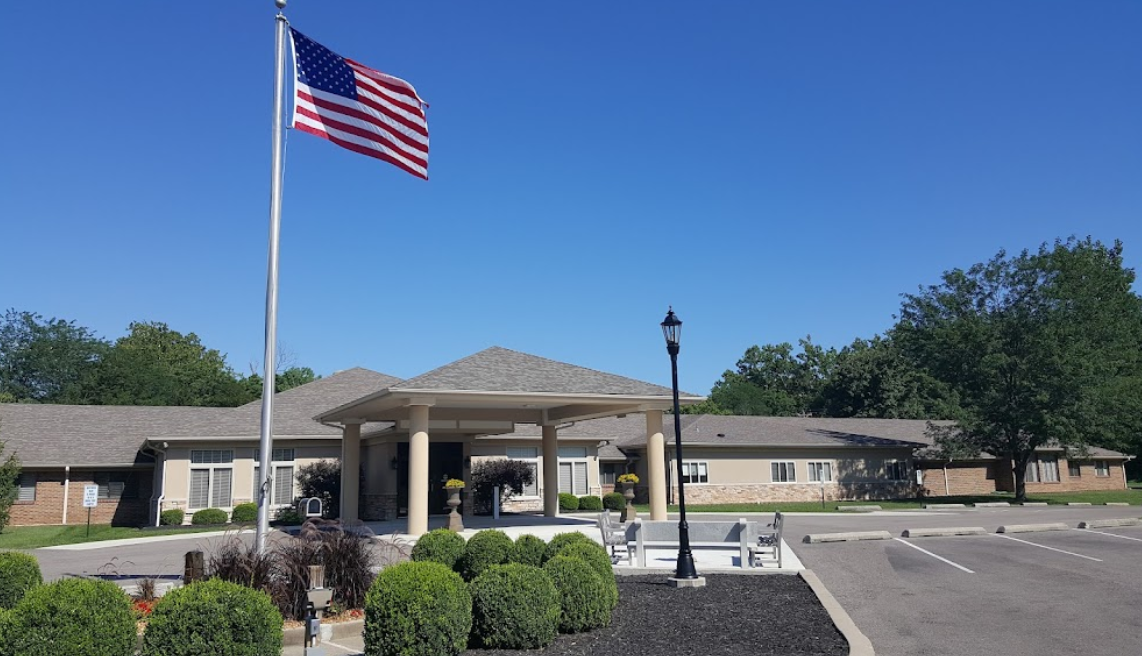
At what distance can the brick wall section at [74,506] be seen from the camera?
3048 centimetres

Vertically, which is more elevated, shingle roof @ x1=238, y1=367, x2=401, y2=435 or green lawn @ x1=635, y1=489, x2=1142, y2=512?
shingle roof @ x1=238, y1=367, x2=401, y2=435

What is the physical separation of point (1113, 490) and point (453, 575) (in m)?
55.9

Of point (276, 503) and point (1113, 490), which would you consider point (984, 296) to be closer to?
point (1113, 490)

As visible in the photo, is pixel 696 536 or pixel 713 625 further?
pixel 696 536

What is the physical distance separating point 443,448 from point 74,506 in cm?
1456

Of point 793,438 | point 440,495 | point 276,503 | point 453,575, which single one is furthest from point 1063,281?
point 453,575

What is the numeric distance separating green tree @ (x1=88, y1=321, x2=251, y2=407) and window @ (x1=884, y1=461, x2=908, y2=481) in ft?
137

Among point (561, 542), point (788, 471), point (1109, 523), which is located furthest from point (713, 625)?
point (788, 471)

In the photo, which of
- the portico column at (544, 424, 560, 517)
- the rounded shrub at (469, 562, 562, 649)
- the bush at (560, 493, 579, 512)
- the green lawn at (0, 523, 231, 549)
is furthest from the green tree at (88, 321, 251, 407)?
the rounded shrub at (469, 562, 562, 649)

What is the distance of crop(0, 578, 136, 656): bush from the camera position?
20.9ft

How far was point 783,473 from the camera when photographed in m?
42.7

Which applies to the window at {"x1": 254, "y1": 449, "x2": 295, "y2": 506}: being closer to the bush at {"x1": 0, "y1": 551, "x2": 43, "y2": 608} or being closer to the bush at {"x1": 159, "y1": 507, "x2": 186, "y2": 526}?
the bush at {"x1": 159, "y1": 507, "x2": 186, "y2": 526}

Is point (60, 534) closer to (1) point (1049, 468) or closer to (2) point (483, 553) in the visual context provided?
(2) point (483, 553)

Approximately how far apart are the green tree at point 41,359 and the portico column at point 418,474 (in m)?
51.3
